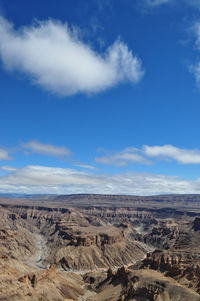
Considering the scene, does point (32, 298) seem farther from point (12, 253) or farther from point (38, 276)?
point (12, 253)

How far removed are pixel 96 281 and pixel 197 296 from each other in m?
62.0

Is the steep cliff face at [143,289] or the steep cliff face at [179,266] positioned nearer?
the steep cliff face at [143,289]

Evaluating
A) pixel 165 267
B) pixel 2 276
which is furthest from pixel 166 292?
pixel 2 276

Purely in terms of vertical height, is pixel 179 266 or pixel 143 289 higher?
pixel 179 266

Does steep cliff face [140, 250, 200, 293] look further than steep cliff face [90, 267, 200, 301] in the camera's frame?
Yes

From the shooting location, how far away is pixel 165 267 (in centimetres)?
12644

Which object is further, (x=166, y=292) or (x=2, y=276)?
(x=2, y=276)

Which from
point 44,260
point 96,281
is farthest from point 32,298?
point 44,260

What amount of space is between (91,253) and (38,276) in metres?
89.3

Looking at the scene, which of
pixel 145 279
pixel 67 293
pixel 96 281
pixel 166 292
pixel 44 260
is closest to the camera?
pixel 166 292

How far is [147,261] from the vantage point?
137 metres

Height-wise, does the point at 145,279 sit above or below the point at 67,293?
above

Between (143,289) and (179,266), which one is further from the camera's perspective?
(179,266)

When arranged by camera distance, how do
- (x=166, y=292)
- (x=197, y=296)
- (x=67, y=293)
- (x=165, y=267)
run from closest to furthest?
(x=197, y=296) < (x=166, y=292) < (x=67, y=293) < (x=165, y=267)
